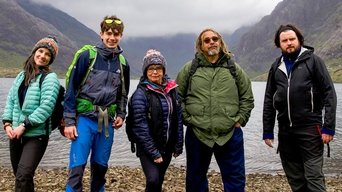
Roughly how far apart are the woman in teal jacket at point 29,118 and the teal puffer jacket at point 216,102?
334cm

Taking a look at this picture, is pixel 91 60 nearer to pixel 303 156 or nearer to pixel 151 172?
pixel 151 172

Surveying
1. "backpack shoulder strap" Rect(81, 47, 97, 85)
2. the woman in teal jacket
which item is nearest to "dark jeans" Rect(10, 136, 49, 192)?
the woman in teal jacket

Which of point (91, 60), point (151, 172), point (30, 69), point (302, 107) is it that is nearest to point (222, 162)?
point (151, 172)

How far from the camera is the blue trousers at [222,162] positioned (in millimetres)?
9094

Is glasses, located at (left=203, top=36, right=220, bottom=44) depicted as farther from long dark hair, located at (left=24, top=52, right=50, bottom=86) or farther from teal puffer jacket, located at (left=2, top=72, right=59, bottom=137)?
long dark hair, located at (left=24, top=52, right=50, bottom=86)

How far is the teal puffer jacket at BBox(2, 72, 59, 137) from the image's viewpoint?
27.7 ft

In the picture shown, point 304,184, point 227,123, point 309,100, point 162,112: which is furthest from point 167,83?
point 304,184

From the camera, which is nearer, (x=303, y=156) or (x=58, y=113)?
(x=58, y=113)

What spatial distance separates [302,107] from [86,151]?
17.2ft

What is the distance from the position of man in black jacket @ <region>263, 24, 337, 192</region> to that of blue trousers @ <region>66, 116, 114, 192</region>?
443cm

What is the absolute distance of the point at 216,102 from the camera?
8883mm

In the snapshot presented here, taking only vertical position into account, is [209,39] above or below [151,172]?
above

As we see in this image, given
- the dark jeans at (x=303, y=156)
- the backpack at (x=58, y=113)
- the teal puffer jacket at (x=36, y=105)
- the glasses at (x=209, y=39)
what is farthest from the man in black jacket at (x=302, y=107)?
the teal puffer jacket at (x=36, y=105)

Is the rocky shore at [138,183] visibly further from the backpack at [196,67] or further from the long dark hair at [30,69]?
the backpack at [196,67]
